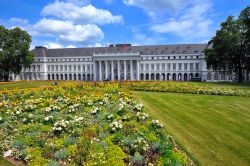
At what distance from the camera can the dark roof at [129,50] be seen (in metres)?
93.9

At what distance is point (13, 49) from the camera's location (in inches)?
2447

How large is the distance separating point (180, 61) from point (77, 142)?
90993 mm

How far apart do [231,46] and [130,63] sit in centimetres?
5087

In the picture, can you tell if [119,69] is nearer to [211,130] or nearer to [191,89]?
[191,89]

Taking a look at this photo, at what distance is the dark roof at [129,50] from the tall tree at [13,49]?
3946 cm

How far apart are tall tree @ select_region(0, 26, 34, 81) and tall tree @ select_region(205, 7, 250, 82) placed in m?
48.4

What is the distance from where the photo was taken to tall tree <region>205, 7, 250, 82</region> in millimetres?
50031

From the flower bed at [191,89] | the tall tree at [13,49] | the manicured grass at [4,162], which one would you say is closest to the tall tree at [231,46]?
the flower bed at [191,89]

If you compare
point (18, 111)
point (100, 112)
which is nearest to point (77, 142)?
Result: point (100, 112)

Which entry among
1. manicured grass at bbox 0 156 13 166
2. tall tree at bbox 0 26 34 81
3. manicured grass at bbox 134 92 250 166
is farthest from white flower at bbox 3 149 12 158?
tall tree at bbox 0 26 34 81

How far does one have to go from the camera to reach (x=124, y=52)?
9575 centimetres

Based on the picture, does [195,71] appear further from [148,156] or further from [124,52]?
[148,156]

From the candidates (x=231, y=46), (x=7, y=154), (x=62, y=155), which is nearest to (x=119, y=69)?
(x=231, y=46)

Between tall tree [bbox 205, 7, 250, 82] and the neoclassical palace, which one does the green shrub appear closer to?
tall tree [bbox 205, 7, 250, 82]
